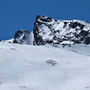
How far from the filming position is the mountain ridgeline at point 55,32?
267 ft

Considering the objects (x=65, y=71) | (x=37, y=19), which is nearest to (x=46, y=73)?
(x=65, y=71)

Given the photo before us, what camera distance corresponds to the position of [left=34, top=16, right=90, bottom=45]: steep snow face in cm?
8169

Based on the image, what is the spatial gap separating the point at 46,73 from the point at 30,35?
91164 millimetres

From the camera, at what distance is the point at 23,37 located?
10162 cm

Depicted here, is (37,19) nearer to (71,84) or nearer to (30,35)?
(30,35)

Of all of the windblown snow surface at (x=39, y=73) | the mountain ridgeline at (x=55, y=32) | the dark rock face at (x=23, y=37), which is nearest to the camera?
the windblown snow surface at (x=39, y=73)

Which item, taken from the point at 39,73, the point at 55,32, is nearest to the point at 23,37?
the point at 55,32

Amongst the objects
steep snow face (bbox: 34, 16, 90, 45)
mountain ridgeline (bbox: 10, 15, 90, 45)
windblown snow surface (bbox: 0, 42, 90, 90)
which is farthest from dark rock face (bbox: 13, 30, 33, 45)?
windblown snow surface (bbox: 0, 42, 90, 90)

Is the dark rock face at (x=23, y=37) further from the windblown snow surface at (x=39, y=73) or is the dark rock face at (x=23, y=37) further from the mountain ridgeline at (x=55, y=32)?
the windblown snow surface at (x=39, y=73)

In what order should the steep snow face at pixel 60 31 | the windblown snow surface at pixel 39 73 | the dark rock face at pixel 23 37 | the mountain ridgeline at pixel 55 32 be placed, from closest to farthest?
1. the windblown snow surface at pixel 39 73
2. the mountain ridgeline at pixel 55 32
3. the steep snow face at pixel 60 31
4. the dark rock face at pixel 23 37

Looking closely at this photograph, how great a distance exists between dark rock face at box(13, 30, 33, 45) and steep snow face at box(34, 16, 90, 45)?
13.0ft

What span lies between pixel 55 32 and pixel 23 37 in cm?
1625

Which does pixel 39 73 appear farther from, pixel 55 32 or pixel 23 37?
pixel 23 37

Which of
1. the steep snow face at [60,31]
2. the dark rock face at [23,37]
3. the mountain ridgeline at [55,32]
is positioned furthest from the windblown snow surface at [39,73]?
the dark rock face at [23,37]
